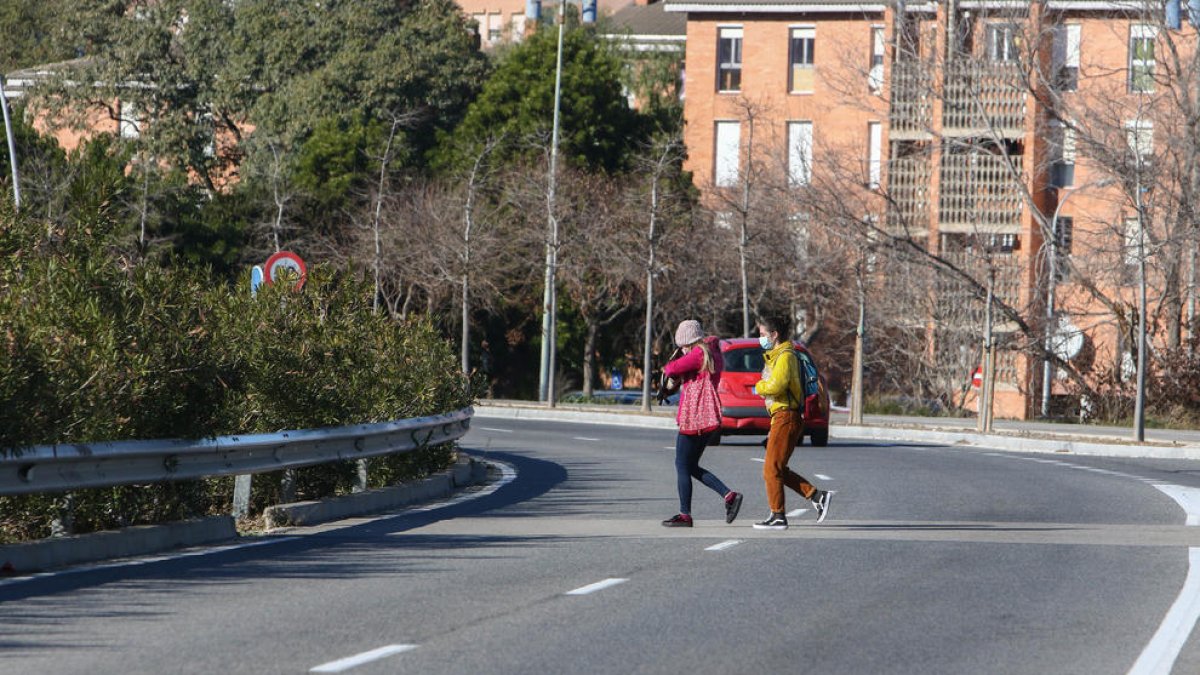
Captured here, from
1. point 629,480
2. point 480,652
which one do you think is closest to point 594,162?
point 629,480

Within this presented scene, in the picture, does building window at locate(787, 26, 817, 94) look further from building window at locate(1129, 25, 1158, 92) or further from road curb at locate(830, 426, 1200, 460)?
road curb at locate(830, 426, 1200, 460)

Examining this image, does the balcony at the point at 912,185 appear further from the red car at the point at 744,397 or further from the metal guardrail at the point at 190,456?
the metal guardrail at the point at 190,456

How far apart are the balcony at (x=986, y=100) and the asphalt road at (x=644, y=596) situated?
85.6 feet

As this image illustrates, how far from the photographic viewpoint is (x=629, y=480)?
22.1 m

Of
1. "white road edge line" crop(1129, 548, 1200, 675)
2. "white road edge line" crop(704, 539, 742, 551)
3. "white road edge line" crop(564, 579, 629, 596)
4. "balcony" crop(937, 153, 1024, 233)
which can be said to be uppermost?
"balcony" crop(937, 153, 1024, 233)

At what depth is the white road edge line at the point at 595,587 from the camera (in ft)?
36.2

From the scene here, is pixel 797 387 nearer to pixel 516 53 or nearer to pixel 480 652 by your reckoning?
pixel 480 652

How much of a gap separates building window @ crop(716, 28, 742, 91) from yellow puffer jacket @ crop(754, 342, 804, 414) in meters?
50.8

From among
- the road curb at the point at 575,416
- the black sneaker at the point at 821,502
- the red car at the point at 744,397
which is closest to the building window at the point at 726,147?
the road curb at the point at 575,416

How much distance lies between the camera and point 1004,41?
44.4 meters

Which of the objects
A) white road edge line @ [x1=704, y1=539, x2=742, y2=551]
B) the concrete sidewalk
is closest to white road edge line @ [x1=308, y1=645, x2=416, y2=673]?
white road edge line @ [x1=704, y1=539, x2=742, y2=551]

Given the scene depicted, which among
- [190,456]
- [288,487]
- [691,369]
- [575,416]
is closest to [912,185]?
[575,416]

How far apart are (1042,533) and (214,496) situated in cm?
675

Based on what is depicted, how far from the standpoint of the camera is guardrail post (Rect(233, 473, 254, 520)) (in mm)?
15094
